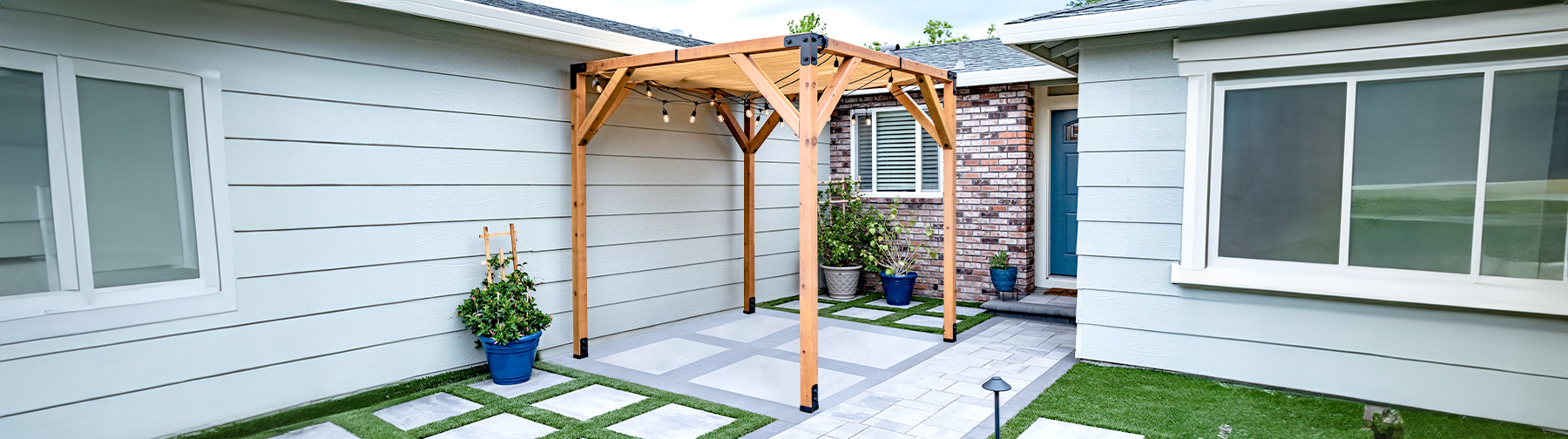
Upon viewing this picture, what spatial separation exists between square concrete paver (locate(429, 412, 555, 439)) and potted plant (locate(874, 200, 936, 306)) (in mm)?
4045

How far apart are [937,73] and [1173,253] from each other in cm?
184

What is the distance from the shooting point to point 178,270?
140 inches

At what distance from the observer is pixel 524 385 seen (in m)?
4.48

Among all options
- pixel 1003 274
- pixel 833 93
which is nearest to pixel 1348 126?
pixel 833 93

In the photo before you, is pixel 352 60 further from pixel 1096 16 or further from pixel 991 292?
pixel 991 292

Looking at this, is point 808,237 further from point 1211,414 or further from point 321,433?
point 321,433

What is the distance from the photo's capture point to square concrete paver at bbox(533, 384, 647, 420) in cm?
397

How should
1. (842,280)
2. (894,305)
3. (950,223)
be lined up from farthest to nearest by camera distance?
(842,280) < (894,305) < (950,223)

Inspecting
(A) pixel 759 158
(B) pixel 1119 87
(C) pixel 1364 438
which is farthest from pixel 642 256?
(C) pixel 1364 438

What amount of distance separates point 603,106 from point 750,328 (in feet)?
7.03

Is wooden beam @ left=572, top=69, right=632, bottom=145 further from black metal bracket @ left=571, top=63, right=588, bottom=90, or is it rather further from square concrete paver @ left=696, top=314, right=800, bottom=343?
square concrete paver @ left=696, top=314, right=800, bottom=343

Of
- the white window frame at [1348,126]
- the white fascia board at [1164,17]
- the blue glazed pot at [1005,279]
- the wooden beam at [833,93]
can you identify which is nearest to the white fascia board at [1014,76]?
the blue glazed pot at [1005,279]

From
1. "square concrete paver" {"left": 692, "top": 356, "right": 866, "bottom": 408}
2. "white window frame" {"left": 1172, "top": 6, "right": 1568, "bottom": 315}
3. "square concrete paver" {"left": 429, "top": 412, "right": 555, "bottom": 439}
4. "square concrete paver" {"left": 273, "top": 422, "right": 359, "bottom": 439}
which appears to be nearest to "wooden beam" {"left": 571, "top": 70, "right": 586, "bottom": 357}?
"square concrete paver" {"left": 692, "top": 356, "right": 866, "bottom": 408}

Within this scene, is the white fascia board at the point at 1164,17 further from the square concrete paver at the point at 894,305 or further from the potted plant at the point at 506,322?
the potted plant at the point at 506,322
